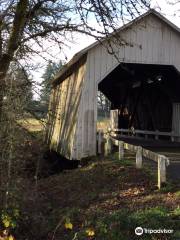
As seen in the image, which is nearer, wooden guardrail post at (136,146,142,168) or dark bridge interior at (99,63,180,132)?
wooden guardrail post at (136,146,142,168)

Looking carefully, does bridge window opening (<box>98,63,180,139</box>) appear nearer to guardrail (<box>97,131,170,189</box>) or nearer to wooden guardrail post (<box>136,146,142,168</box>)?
guardrail (<box>97,131,170,189</box>)

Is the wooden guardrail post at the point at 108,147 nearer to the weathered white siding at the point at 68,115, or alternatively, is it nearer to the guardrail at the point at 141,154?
the guardrail at the point at 141,154

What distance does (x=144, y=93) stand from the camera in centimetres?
2584

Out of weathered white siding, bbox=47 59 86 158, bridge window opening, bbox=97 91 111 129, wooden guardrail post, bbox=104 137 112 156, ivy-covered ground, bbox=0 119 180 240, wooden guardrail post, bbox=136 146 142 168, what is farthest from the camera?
bridge window opening, bbox=97 91 111 129

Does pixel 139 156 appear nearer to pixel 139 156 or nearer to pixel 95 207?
pixel 139 156

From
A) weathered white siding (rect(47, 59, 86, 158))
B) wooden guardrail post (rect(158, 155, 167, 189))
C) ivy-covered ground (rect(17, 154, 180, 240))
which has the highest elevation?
weathered white siding (rect(47, 59, 86, 158))

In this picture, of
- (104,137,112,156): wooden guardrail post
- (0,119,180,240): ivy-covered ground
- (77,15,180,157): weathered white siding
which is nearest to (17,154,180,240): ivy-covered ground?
(0,119,180,240): ivy-covered ground

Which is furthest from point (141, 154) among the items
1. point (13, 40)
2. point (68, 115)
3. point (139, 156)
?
point (68, 115)

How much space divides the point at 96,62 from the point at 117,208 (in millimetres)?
8645

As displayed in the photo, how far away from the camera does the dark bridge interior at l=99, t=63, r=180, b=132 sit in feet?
73.3

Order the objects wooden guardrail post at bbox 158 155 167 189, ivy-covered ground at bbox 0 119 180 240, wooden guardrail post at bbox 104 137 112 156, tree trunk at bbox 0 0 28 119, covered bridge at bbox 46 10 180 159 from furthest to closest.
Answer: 1. covered bridge at bbox 46 10 180 159
2. wooden guardrail post at bbox 104 137 112 156
3. wooden guardrail post at bbox 158 155 167 189
4. tree trunk at bbox 0 0 28 119
5. ivy-covered ground at bbox 0 119 180 240

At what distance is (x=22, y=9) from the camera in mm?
9289

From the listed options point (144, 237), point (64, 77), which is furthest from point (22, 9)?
point (64, 77)

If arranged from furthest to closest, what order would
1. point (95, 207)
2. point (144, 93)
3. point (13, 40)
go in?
point (144, 93), point (95, 207), point (13, 40)
